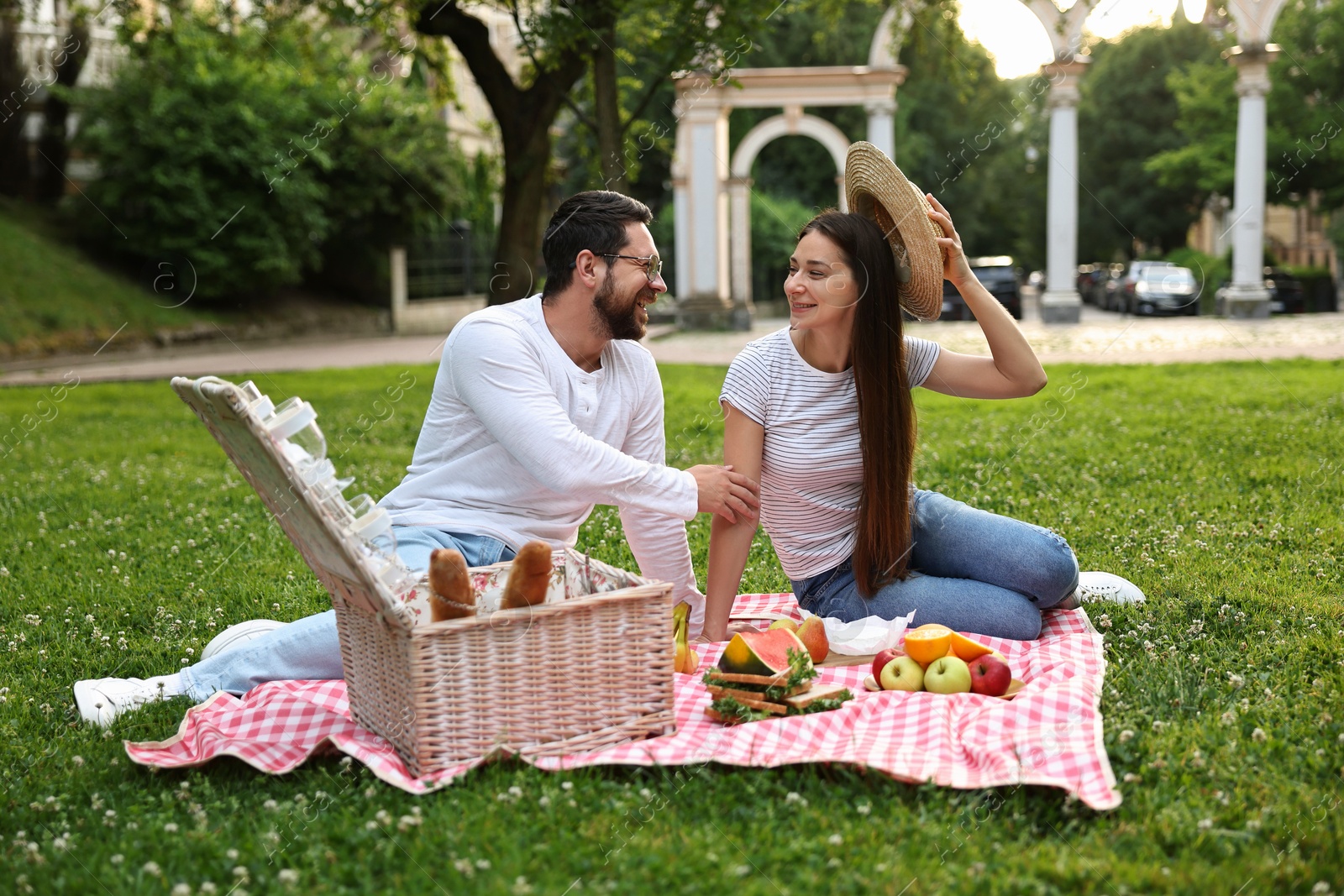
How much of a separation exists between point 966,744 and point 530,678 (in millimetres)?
1216

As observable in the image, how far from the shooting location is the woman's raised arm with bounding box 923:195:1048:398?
14.8 ft

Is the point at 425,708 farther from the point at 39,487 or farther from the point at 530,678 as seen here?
the point at 39,487

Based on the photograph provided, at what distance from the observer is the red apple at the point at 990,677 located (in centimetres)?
391

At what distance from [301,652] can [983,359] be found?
2.71 metres

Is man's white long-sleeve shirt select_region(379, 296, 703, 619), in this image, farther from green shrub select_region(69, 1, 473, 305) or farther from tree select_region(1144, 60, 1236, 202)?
tree select_region(1144, 60, 1236, 202)

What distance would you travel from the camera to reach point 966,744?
3.48 metres

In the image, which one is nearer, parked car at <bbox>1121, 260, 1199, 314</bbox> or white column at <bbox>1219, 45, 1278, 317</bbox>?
white column at <bbox>1219, 45, 1278, 317</bbox>

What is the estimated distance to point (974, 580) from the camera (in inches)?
184

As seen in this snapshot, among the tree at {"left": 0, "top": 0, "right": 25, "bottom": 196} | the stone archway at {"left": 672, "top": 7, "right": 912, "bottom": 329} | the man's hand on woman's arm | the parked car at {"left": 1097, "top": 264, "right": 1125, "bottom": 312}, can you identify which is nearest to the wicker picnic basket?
the man's hand on woman's arm

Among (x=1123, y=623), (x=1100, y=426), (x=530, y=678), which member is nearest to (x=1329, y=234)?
(x=1100, y=426)

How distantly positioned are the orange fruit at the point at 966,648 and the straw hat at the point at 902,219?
1.23m

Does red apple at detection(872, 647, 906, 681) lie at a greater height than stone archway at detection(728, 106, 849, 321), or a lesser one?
lesser

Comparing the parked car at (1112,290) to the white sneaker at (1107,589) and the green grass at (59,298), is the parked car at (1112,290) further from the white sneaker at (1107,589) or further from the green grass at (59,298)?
the white sneaker at (1107,589)

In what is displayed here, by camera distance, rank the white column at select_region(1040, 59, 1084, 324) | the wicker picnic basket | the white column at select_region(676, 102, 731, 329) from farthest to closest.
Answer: the white column at select_region(676, 102, 731, 329) < the white column at select_region(1040, 59, 1084, 324) < the wicker picnic basket
